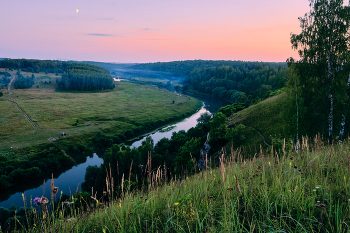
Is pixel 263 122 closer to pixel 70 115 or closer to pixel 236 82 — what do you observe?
pixel 70 115

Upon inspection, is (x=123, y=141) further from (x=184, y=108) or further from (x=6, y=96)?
(x=6, y=96)

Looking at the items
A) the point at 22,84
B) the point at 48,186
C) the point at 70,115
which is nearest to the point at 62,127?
the point at 70,115

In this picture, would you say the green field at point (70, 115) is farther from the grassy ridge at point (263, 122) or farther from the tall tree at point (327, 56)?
the tall tree at point (327, 56)

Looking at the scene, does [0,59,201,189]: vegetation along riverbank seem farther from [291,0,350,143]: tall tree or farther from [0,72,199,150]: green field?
[291,0,350,143]: tall tree

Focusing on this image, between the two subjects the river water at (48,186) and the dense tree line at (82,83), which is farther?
the dense tree line at (82,83)

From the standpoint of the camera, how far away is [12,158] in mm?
47125

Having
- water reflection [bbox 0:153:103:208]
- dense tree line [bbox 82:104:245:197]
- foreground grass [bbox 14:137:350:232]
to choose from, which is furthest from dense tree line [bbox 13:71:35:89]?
foreground grass [bbox 14:137:350:232]

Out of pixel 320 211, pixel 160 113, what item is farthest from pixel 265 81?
pixel 320 211

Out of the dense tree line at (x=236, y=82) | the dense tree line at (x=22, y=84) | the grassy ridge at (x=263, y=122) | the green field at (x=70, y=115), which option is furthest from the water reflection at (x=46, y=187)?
the dense tree line at (x=22, y=84)

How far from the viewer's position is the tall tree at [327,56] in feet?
60.4

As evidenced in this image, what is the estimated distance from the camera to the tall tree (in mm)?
18406

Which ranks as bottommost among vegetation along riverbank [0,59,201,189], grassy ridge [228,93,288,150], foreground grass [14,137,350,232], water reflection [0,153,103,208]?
water reflection [0,153,103,208]

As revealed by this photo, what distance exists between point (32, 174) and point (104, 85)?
427ft

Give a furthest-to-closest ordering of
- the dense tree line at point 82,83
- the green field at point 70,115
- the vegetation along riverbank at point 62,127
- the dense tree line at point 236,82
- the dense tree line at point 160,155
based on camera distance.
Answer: the dense tree line at point 82,83 → the dense tree line at point 236,82 → the green field at point 70,115 → the vegetation along riverbank at point 62,127 → the dense tree line at point 160,155
